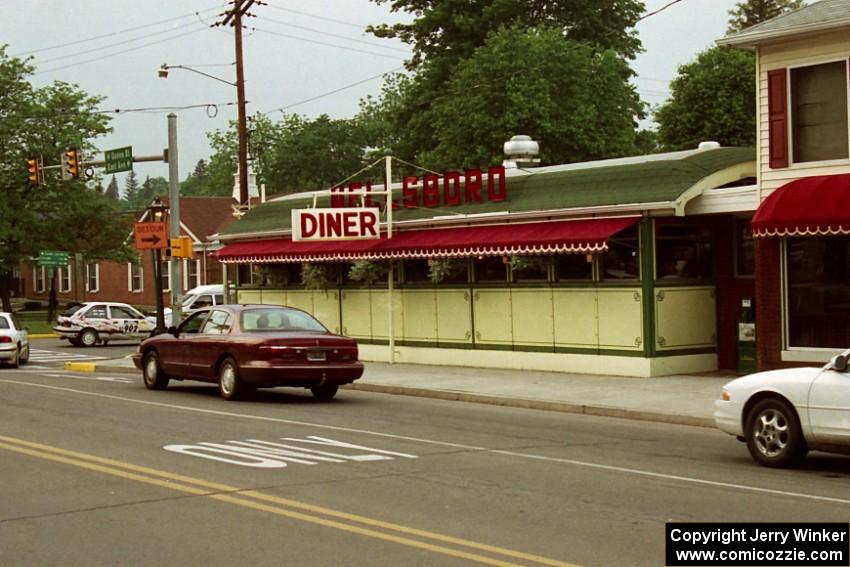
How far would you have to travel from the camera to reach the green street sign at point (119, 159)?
3425cm

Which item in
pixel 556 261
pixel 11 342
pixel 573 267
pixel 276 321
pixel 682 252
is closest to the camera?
pixel 276 321

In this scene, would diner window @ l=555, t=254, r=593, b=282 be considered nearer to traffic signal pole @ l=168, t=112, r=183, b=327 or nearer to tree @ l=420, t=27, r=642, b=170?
traffic signal pole @ l=168, t=112, r=183, b=327

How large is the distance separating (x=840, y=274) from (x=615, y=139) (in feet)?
94.0

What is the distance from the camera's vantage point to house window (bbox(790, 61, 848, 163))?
68.2ft

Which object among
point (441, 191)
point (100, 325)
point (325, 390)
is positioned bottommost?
point (325, 390)

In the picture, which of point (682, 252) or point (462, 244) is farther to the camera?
point (462, 244)

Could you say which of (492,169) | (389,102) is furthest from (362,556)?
(389,102)

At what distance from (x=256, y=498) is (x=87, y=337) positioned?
35065 mm

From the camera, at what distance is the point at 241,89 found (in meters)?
37.0

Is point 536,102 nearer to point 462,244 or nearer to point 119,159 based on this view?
point 119,159

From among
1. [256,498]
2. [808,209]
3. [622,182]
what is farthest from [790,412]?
[622,182]

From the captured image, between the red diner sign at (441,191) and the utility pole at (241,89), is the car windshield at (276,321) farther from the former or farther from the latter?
the utility pole at (241,89)

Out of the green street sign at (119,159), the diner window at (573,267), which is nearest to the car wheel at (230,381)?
the diner window at (573,267)

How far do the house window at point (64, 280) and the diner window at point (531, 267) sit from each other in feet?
189
